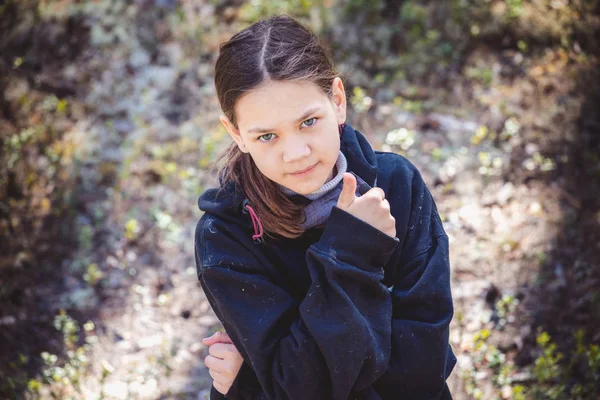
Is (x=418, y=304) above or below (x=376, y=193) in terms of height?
below

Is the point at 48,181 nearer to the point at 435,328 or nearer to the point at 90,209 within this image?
the point at 90,209

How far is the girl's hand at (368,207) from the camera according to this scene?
2102 mm

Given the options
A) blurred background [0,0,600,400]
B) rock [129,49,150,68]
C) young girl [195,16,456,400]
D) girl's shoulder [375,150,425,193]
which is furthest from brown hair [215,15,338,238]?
rock [129,49,150,68]

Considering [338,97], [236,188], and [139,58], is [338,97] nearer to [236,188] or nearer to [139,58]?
[236,188]

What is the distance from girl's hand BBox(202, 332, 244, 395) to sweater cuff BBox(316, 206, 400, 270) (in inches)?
22.8

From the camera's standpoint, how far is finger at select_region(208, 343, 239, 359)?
7.55 feet

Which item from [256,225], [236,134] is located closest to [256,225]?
[256,225]

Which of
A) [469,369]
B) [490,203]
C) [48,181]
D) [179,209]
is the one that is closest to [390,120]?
[490,203]

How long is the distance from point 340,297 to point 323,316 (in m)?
0.09

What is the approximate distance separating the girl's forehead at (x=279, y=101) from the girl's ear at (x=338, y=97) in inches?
5.9

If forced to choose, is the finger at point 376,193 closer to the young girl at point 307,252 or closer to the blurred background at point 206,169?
the young girl at point 307,252

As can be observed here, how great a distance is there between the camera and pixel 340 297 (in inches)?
80.0

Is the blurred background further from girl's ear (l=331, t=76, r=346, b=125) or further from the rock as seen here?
girl's ear (l=331, t=76, r=346, b=125)

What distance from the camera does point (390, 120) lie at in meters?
5.38
